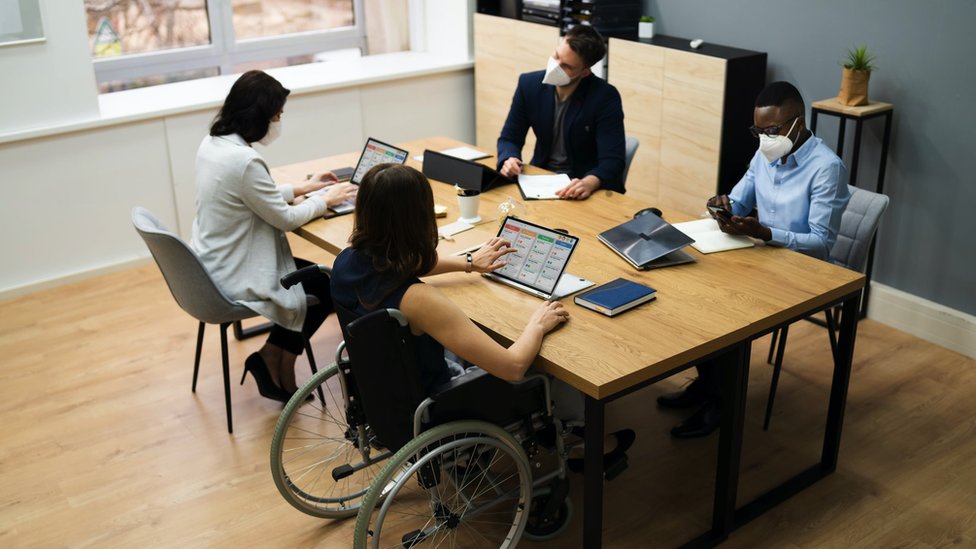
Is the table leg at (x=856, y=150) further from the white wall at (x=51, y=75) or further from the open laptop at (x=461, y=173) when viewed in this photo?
the white wall at (x=51, y=75)

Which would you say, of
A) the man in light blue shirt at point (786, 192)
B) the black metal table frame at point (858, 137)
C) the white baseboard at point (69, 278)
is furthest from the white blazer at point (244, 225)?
the black metal table frame at point (858, 137)

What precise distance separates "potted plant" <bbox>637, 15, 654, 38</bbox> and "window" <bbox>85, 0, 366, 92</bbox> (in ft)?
7.36

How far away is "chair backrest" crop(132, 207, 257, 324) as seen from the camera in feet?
10.7

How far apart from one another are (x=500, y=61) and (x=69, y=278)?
2751 mm

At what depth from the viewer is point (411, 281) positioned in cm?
259

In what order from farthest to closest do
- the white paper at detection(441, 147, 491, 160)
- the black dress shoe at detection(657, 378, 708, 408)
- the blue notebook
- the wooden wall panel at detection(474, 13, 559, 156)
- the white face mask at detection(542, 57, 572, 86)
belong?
1. the wooden wall panel at detection(474, 13, 559, 156)
2. the white paper at detection(441, 147, 491, 160)
3. the white face mask at detection(542, 57, 572, 86)
4. the black dress shoe at detection(657, 378, 708, 408)
5. the blue notebook

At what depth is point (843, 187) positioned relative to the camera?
330 centimetres

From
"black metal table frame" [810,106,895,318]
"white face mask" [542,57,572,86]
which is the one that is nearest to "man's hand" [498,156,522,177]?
"white face mask" [542,57,572,86]

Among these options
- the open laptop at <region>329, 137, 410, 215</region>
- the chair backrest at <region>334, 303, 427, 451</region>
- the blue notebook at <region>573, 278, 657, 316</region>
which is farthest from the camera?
the open laptop at <region>329, 137, 410, 215</region>

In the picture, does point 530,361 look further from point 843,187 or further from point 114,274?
point 114,274

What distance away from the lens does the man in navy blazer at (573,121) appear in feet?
12.7

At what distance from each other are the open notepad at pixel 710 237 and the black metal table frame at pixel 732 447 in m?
0.38

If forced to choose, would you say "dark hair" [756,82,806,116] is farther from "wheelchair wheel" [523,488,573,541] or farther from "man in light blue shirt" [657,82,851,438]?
"wheelchair wheel" [523,488,573,541]

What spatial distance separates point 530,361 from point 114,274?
3.34m
